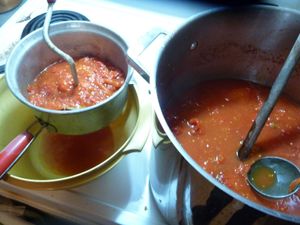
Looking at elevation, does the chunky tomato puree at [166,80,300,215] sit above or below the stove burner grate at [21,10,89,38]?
below

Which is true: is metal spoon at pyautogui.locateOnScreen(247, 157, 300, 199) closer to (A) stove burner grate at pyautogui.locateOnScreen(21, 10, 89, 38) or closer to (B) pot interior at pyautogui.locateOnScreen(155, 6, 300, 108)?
(B) pot interior at pyautogui.locateOnScreen(155, 6, 300, 108)

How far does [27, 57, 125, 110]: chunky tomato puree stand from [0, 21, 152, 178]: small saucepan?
14 millimetres

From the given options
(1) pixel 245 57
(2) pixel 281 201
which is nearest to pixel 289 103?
(1) pixel 245 57

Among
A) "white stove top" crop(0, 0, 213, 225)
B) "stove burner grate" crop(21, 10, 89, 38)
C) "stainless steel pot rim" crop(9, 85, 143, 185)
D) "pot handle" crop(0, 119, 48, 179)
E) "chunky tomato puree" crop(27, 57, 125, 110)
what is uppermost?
"stove burner grate" crop(21, 10, 89, 38)

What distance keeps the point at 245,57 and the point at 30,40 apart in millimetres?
426

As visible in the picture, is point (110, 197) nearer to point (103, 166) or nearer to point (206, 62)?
point (103, 166)

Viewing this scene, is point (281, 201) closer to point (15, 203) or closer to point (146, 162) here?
point (146, 162)

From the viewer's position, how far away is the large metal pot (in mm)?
410

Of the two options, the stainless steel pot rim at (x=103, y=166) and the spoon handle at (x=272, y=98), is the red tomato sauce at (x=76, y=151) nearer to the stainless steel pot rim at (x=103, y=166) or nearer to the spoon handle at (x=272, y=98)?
the stainless steel pot rim at (x=103, y=166)

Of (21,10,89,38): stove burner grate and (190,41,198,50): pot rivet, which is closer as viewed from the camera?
(190,41,198,50): pot rivet

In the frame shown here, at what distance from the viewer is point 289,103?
0.71m

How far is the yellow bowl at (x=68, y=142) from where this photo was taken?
0.57 meters

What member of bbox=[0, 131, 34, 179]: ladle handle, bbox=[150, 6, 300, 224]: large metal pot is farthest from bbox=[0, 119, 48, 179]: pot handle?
bbox=[150, 6, 300, 224]: large metal pot

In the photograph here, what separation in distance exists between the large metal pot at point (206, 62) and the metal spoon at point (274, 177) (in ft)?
0.49
